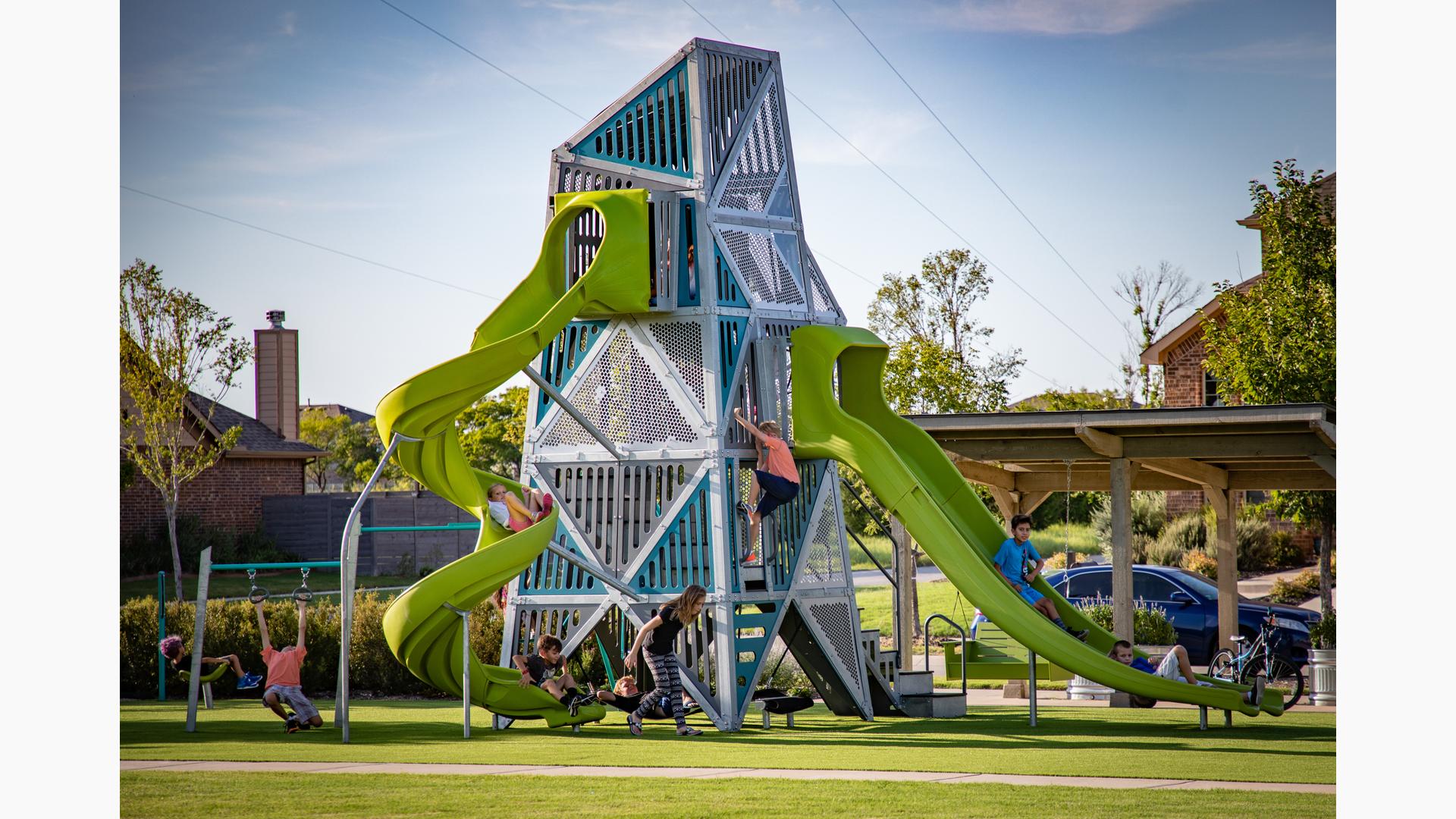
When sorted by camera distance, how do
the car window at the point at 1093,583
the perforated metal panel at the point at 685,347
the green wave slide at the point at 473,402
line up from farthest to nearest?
the car window at the point at 1093,583 → the perforated metal panel at the point at 685,347 → the green wave slide at the point at 473,402

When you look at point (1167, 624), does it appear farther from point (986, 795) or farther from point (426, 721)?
point (986, 795)

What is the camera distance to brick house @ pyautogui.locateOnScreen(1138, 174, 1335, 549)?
34.6 metres

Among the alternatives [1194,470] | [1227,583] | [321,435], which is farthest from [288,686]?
[321,435]

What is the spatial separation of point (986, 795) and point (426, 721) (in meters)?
7.25

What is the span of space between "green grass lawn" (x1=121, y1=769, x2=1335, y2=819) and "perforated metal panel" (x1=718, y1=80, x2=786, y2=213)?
22.6 feet

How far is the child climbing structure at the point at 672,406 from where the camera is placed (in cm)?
1443

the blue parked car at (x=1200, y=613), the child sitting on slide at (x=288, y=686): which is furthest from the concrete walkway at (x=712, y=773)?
the blue parked car at (x=1200, y=613)

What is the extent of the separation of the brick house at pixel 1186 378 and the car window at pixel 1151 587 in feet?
43.3

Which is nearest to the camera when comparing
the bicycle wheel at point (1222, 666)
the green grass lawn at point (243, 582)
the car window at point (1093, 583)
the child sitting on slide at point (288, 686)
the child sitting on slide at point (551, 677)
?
the child sitting on slide at point (288, 686)

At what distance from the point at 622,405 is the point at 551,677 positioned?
2671 millimetres

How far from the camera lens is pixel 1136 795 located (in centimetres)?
930

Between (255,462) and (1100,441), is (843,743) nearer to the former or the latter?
(1100,441)

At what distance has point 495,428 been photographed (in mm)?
43969

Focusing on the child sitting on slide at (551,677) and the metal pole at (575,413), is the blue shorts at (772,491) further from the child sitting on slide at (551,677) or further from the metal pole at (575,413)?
the child sitting on slide at (551,677)
